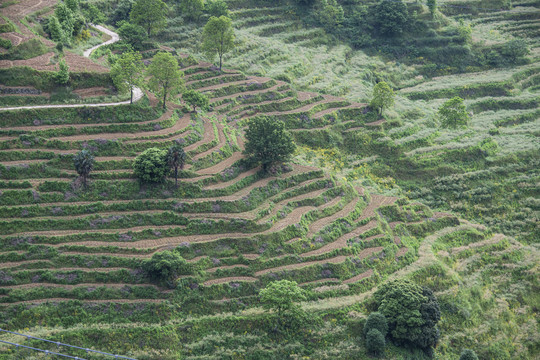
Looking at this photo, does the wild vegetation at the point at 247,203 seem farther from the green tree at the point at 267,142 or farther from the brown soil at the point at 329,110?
the brown soil at the point at 329,110

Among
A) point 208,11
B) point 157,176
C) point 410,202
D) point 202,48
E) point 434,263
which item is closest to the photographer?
point 157,176

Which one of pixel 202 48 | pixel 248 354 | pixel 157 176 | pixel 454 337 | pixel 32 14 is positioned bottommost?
pixel 454 337

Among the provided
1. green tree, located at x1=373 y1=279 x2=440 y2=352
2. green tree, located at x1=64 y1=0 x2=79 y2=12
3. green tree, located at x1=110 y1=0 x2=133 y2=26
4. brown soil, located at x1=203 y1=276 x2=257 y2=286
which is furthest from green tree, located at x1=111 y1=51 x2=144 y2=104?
green tree, located at x1=373 y1=279 x2=440 y2=352

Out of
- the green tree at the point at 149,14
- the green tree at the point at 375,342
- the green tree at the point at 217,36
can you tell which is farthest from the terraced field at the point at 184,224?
the green tree at the point at 149,14

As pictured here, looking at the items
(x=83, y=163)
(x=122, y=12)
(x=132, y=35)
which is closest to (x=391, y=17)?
(x=122, y=12)

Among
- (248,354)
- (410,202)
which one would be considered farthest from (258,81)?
(248,354)

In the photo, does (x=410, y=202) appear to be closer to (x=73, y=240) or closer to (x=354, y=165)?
(x=354, y=165)

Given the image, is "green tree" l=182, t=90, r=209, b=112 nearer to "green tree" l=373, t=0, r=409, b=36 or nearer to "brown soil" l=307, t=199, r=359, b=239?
"brown soil" l=307, t=199, r=359, b=239
